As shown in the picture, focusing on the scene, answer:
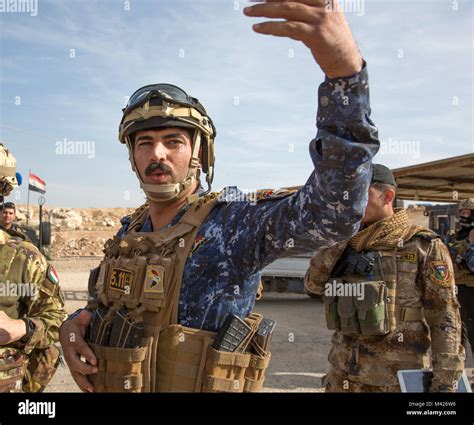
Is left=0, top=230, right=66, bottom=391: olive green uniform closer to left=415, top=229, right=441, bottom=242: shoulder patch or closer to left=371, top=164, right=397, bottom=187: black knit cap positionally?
left=371, top=164, right=397, bottom=187: black knit cap

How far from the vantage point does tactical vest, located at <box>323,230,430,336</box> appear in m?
3.24

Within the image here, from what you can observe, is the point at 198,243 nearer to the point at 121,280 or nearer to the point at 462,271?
the point at 121,280

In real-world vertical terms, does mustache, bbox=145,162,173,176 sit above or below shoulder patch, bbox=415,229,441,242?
above

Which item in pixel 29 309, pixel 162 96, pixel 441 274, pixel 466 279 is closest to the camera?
pixel 162 96

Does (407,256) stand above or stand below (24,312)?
above

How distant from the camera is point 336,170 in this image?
55.2 inches

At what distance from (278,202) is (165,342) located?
0.75 metres

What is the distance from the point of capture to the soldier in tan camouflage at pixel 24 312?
3.12m

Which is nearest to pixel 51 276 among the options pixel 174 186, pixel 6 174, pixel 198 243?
pixel 6 174

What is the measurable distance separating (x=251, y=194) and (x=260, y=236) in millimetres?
310

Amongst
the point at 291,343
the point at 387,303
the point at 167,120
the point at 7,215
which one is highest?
the point at 167,120

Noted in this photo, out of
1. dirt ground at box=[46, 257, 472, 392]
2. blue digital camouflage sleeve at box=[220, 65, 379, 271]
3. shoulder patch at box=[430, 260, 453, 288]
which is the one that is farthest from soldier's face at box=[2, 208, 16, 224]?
blue digital camouflage sleeve at box=[220, 65, 379, 271]

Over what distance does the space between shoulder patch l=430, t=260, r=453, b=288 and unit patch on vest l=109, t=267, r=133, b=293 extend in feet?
7.10

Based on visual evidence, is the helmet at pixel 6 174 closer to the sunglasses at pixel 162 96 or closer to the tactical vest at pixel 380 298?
the sunglasses at pixel 162 96
